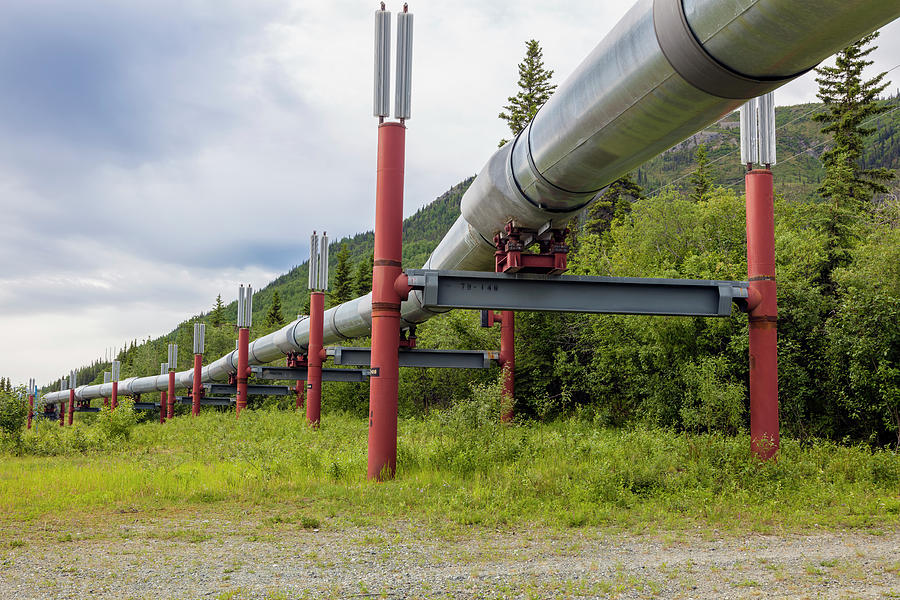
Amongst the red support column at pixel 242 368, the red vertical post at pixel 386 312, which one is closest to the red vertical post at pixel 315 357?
the red support column at pixel 242 368

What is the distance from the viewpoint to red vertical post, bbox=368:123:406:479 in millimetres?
11891

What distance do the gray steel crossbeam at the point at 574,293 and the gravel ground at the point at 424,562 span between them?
15.7 ft

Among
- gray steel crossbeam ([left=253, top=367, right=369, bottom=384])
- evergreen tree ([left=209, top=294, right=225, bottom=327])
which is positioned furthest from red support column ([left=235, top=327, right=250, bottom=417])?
evergreen tree ([left=209, top=294, right=225, bottom=327])

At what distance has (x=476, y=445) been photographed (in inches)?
481

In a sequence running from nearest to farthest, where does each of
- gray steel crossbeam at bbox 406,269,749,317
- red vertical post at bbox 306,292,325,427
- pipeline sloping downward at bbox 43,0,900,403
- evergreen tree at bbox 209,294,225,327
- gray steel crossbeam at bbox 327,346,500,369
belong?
pipeline sloping downward at bbox 43,0,900,403 < gray steel crossbeam at bbox 406,269,749,317 < gray steel crossbeam at bbox 327,346,500,369 < red vertical post at bbox 306,292,325,427 < evergreen tree at bbox 209,294,225,327

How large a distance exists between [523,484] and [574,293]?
3.95 metres

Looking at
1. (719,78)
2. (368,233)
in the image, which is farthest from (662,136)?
(368,233)

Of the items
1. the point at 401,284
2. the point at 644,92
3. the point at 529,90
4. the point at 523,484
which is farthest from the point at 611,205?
the point at 644,92

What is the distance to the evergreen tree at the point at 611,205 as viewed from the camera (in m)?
43.2

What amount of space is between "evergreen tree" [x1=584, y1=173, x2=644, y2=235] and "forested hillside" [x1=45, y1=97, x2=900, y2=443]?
1077 centimetres

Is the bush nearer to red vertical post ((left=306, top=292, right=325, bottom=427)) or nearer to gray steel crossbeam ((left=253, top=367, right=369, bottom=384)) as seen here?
red vertical post ((left=306, top=292, right=325, bottom=427))

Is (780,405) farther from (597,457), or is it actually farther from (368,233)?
(368,233)

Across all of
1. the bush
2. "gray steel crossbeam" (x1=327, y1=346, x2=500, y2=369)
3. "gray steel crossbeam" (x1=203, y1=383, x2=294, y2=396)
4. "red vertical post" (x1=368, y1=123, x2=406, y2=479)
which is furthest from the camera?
"gray steel crossbeam" (x1=203, y1=383, x2=294, y2=396)

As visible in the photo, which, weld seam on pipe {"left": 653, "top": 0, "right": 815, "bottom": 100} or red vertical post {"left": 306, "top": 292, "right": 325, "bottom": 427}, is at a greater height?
weld seam on pipe {"left": 653, "top": 0, "right": 815, "bottom": 100}
